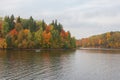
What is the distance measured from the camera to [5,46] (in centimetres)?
17100

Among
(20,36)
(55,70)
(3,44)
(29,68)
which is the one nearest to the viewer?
(55,70)

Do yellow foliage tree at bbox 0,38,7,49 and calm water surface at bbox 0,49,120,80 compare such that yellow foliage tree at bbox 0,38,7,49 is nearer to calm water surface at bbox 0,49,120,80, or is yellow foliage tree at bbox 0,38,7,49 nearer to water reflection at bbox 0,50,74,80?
calm water surface at bbox 0,49,120,80

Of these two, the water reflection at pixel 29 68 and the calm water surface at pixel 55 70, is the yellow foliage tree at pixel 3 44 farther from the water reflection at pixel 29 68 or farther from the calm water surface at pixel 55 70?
the water reflection at pixel 29 68

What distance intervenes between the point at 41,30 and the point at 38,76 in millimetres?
142025

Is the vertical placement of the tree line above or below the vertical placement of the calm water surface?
above

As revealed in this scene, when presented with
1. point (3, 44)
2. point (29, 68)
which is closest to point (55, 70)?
point (29, 68)

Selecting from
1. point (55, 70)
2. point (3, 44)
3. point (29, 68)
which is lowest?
point (55, 70)

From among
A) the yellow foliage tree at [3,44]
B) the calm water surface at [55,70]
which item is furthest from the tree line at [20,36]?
the calm water surface at [55,70]

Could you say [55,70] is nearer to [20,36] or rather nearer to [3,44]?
[3,44]

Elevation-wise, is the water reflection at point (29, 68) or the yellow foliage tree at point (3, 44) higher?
the yellow foliage tree at point (3, 44)

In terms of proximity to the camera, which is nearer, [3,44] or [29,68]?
[29,68]

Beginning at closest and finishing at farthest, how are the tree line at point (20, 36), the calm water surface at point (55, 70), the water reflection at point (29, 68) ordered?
1. the water reflection at point (29, 68)
2. the calm water surface at point (55, 70)
3. the tree line at point (20, 36)

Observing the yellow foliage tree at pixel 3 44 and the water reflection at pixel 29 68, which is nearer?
the water reflection at pixel 29 68

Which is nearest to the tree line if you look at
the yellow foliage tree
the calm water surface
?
the yellow foliage tree
